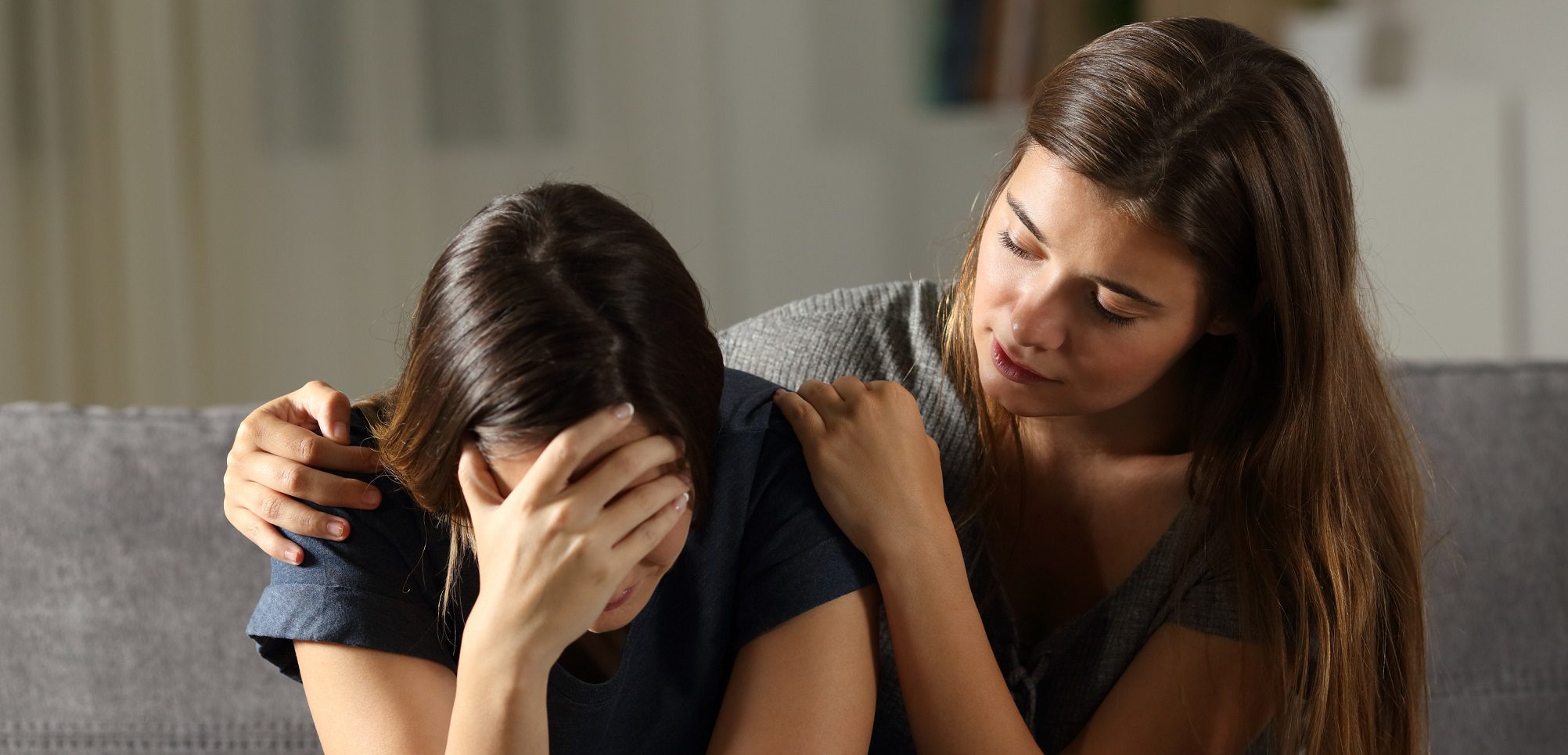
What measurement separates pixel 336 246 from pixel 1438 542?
219cm

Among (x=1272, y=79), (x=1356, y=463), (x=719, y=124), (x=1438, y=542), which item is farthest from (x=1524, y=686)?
(x=719, y=124)

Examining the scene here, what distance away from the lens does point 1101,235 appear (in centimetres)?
99

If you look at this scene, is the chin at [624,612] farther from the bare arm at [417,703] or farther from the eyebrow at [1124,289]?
the eyebrow at [1124,289]

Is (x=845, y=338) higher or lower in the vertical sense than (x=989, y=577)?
higher

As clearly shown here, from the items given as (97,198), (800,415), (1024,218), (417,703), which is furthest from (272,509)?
(97,198)

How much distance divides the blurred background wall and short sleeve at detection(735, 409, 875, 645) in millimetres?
1513

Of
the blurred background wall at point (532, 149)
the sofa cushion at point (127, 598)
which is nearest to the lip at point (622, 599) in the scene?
the sofa cushion at point (127, 598)

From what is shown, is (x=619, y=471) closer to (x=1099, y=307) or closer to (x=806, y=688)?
(x=806, y=688)

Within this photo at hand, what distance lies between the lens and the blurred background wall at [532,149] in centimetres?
Answer: 252

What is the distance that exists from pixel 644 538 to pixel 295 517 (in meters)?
0.27

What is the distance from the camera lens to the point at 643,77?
9.65 ft

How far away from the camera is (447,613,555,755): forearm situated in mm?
839

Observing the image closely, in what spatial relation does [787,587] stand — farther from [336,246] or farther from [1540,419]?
[336,246]

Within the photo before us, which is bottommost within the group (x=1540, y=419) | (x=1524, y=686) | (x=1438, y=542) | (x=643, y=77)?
(x=1524, y=686)
